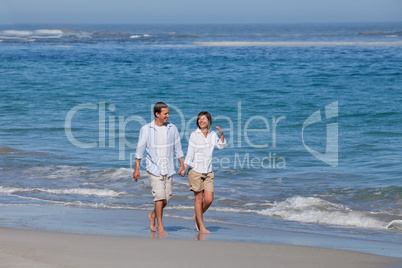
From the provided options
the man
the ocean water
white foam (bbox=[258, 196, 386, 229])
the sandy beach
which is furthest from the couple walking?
white foam (bbox=[258, 196, 386, 229])

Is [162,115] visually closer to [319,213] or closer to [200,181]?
[200,181]

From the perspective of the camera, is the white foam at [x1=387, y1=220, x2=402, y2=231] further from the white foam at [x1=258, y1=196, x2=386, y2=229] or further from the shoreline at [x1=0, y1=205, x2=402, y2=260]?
the shoreline at [x1=0, y1=205, x2=402, y2=260]

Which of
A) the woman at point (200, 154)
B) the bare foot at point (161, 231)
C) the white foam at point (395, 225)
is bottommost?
the white foam at point (395, 225)

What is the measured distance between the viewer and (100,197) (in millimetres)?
9242

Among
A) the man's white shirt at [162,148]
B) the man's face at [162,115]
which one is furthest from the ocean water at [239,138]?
the man's face at [162,115]

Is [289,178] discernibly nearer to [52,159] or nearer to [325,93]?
[52,159]

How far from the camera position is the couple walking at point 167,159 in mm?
6660

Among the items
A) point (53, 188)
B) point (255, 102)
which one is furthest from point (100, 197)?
point (255, 102)

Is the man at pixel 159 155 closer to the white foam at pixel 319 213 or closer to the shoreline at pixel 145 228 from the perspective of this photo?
the shoreline at pixel 145 228

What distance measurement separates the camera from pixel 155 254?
5477 millimetres

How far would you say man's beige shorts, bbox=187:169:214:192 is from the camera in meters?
6.88

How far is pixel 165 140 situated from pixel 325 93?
56.4ft

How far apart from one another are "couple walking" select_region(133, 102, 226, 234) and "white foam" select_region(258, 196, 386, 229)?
1.70 m

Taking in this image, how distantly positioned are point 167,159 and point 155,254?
1489mm
